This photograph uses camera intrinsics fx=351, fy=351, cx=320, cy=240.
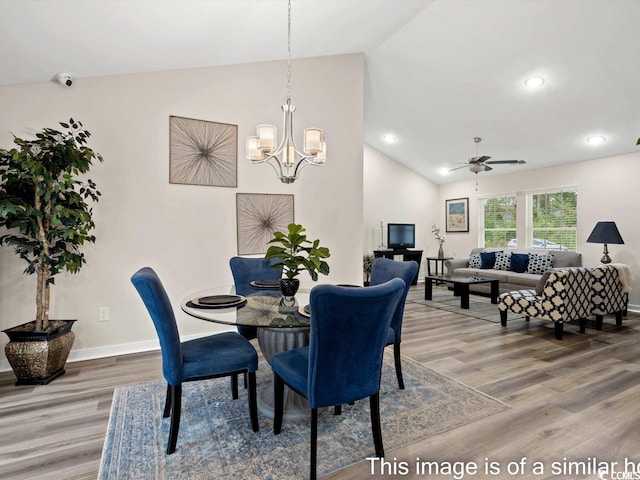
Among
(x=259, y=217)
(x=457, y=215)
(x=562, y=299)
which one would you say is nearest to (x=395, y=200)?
(x=457, y=215)

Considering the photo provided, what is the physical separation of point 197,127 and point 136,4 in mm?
1259

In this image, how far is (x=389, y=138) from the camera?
6773 mm

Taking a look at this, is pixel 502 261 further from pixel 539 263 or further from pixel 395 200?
pixel 395 200

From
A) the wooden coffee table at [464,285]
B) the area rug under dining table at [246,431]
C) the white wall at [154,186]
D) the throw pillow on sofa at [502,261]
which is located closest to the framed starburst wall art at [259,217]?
the white wall at [154,186]

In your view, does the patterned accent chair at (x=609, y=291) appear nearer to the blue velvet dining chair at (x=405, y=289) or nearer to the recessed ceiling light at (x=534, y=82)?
the recessed ceiling light at (x=534, y=82)

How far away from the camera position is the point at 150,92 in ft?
11.3

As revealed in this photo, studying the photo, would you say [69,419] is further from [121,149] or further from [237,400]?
[121,149]

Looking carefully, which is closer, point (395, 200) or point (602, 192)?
point (602, 192)

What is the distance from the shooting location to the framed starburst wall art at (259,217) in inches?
152

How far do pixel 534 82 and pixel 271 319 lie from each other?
4.28 meters

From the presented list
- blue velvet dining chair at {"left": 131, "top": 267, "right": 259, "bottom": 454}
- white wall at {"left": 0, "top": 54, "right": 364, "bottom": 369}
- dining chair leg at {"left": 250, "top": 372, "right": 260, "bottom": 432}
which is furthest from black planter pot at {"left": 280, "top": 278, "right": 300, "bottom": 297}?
white wall at {"left": 0, "top": 54, "right": 364, "bottom": 369}

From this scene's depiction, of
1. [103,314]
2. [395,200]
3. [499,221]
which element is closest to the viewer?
[103,314]

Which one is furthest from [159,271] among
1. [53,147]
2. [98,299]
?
[53,147]

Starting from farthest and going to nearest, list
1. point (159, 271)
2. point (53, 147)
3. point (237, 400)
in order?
point (159, 271) → point (53, 147) → point (237, 400)
